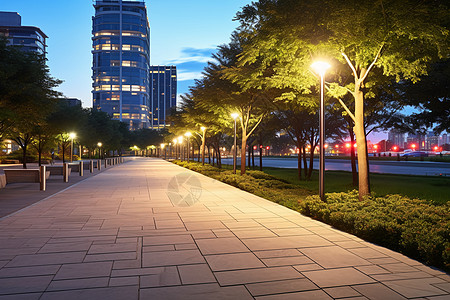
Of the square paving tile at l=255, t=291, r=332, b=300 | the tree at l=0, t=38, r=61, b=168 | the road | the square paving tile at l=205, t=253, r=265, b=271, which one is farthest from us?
the road

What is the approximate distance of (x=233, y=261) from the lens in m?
5.41

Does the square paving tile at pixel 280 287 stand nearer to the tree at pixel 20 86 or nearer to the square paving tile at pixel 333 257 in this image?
the square paving tile at pixel 333 257

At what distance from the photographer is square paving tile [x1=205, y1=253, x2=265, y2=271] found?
5125 millimetres

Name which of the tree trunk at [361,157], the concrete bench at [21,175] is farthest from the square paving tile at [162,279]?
the concrete bench at [21,175]

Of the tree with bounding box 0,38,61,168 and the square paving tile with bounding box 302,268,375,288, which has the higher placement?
the tree with bounding box 0,38,61,168

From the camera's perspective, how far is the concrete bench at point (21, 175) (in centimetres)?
1641

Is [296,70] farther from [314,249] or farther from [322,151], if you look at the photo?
[314,249]

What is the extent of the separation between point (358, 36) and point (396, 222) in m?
4.75

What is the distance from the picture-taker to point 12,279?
14.9 feet

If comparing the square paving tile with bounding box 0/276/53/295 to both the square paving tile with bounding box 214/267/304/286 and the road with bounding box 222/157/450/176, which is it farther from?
the road with bounding box 222/157/450/176

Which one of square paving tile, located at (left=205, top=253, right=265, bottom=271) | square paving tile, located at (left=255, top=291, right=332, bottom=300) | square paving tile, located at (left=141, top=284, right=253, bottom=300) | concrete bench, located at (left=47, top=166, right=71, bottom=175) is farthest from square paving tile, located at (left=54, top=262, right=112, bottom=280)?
concrete bench, located at (left=47, top=166, right=71, bottom=175)

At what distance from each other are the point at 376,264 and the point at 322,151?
180 inches

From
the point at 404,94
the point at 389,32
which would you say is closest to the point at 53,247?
the point at 389,32

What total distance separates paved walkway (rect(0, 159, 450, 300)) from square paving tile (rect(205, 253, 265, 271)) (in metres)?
0.02
